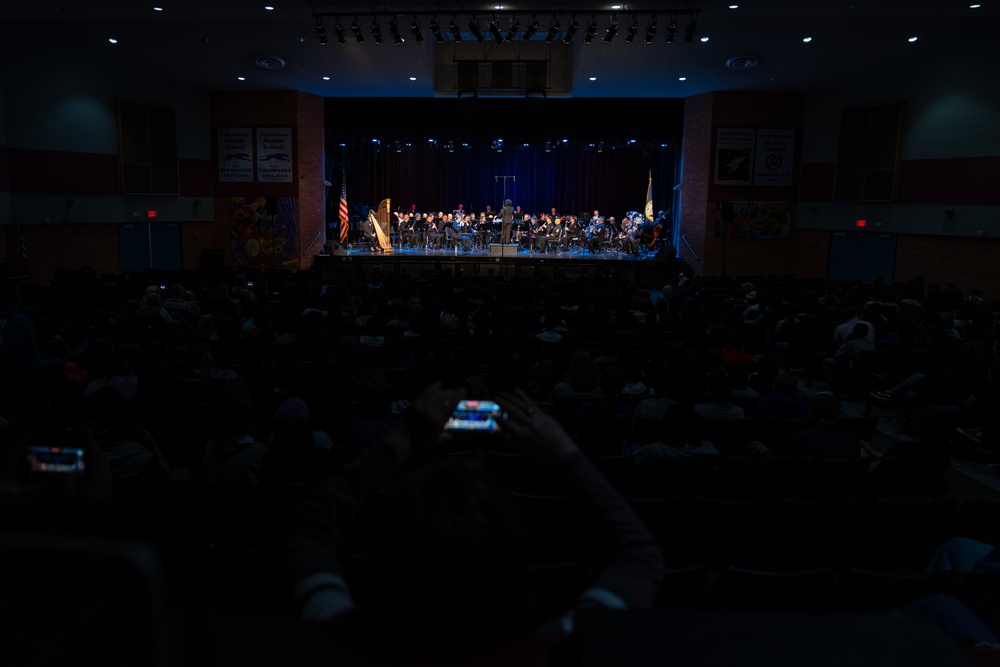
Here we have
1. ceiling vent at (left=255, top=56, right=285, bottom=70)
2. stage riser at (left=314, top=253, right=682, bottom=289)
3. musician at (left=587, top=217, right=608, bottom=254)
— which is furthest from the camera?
musician at (left=587, top=217, right=608, bottom=254)

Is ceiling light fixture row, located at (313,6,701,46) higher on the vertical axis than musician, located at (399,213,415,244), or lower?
higher

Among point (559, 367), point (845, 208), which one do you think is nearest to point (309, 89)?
point (845, 208)

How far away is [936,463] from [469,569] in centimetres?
460

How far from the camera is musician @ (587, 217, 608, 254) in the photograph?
22344 mm

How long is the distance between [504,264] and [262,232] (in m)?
7.28

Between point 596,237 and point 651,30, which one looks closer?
point 651,30

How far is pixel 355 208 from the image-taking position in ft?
83.5

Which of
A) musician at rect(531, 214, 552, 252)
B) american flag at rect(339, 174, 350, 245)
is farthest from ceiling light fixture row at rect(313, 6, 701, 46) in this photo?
american flag at rect(339, 174, 350, 245)

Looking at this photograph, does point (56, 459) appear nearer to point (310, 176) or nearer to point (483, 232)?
point (310, 176)

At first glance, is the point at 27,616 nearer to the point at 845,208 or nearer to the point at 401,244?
the point at 845,208

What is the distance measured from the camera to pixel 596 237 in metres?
22.4

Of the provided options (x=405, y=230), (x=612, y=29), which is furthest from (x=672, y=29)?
(x=405, y=230)

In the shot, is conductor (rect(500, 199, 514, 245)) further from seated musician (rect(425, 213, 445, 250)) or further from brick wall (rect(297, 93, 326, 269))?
brick wall (rect(297, 93, 326, 269))

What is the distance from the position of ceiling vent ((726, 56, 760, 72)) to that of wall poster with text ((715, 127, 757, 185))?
3.18m
